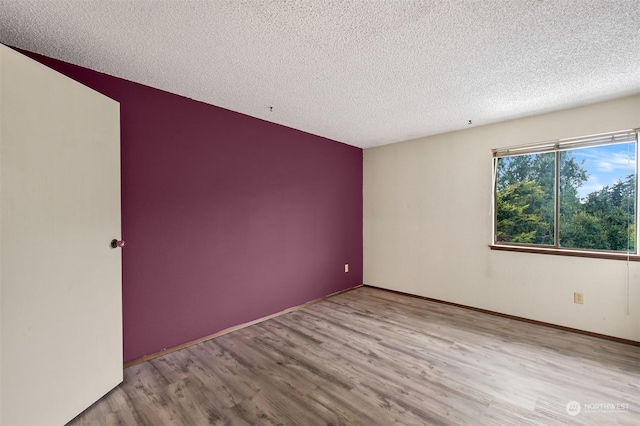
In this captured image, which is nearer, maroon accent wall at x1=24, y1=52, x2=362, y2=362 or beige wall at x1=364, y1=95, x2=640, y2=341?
maroon accent wall at x1=24, y1=52, x2=362, y2=362

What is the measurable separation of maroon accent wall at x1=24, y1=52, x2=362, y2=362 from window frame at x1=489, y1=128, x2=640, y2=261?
2186 mm

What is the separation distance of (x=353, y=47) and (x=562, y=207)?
295 cm

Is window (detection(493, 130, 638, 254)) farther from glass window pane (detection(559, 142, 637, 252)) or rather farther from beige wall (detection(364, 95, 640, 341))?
beige wall (detection(364, 95, 640, 341))

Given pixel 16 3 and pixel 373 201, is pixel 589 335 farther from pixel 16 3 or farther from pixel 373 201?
pixel 16 3

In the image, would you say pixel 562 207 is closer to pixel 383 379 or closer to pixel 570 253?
pixel 570 253

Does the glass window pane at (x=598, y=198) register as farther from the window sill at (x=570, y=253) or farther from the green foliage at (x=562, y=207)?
the window sill at (x=570, y=253)

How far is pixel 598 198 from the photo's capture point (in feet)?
9.15

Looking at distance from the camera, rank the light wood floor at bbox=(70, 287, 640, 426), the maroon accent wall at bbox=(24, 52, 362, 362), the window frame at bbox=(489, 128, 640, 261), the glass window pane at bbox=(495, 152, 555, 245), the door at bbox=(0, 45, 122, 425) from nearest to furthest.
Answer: the door at bbox=(0, 45, 122, 425)
the light wood floor at bbox=(70, 287, 640, 426)
the maroon accent wall at bbox=(24, 52, 362, 362)
the window frame at bbox=(489, 128, 640, 261)
the glass window pane at bbox=(495, 152, 555, 245)

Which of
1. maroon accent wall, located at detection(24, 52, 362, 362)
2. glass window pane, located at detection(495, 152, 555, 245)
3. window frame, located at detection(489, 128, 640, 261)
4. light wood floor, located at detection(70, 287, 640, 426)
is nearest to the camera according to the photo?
light wood floor, located at detection(70, 287, 640, 426)

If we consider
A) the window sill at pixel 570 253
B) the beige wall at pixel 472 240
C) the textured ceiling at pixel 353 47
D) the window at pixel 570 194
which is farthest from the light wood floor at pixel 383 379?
the textured ceiling at pixel 353 47

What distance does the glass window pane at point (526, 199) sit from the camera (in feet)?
10.1

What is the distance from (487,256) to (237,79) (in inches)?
136

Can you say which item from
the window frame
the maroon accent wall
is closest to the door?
the maroon accent wall

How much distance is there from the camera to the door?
4.46 ft
